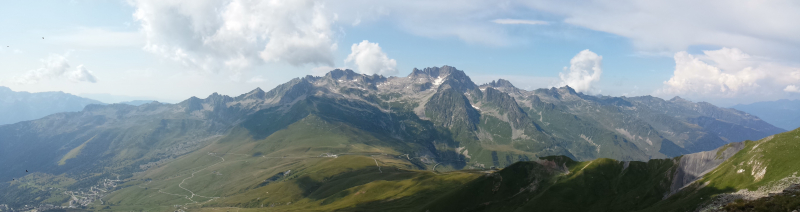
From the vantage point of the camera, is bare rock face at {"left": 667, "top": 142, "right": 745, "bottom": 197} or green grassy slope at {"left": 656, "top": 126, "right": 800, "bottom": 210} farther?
bare rock face at {"left": 667, "top": 142, "right": 745, "bottom": 197}

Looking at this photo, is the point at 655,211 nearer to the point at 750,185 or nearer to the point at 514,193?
the point at 750,185

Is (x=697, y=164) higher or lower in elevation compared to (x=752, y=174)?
lower

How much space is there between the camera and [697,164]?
380ft

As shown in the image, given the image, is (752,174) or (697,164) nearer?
(752,174)

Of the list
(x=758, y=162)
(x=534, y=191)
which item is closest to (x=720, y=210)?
(x=758, y=162)

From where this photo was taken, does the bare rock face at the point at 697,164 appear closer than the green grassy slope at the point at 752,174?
No

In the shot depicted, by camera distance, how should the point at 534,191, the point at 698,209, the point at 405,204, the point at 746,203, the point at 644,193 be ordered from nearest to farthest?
the point at 746,203 → the point at 698,209 → the point at 644,193 → the point at 534,191 → the point at 405,204

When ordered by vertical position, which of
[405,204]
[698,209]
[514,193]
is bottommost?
[405,204]

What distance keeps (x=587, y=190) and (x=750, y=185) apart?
5105cm

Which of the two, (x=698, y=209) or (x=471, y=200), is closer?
(x=698, y=209)

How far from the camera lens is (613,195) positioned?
127 meters

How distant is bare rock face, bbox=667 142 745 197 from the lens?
111 meters

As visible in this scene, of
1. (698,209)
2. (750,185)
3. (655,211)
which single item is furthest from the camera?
(655,211)

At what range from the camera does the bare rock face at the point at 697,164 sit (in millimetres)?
111438
